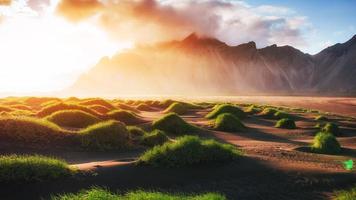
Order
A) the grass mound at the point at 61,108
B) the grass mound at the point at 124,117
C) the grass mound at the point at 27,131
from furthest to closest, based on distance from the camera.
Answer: the grass mound at the point at 124,117, the grass mound at the point at 61,108, the grass mound at the point at 27,131

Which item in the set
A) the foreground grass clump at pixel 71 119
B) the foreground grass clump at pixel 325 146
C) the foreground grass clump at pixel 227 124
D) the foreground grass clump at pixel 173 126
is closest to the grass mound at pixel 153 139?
the foreground grass clump at pixel 71 119

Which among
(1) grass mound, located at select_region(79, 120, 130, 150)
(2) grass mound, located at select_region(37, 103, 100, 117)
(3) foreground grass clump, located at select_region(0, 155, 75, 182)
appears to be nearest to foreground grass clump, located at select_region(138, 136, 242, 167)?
(3) foreground grass clump, located at select_region(0, 155, 75, 182)

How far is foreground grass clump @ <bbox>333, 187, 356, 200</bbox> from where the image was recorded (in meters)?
12.7

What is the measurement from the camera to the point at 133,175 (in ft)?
49.8

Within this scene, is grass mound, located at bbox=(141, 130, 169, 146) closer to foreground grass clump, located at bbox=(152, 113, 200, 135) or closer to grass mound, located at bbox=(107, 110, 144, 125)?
foreground grass clump, located at bbox=(152, 113, 200, 135)

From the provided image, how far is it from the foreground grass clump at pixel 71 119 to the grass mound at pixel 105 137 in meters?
8.72

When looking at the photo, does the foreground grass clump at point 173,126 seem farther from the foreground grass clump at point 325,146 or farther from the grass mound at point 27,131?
the grass mound at point 27,131

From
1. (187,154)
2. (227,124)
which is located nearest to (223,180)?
(187,154)

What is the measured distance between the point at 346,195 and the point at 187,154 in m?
6.12

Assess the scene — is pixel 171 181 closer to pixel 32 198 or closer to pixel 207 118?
pixel 32 198

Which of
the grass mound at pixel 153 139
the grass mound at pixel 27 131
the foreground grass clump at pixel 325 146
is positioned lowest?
the foreground grass clump at pixel 325 146

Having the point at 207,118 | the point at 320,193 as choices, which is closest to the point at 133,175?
the point at 320,193

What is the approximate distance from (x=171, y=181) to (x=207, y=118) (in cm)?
3595

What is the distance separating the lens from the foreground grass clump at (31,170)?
535 inches
